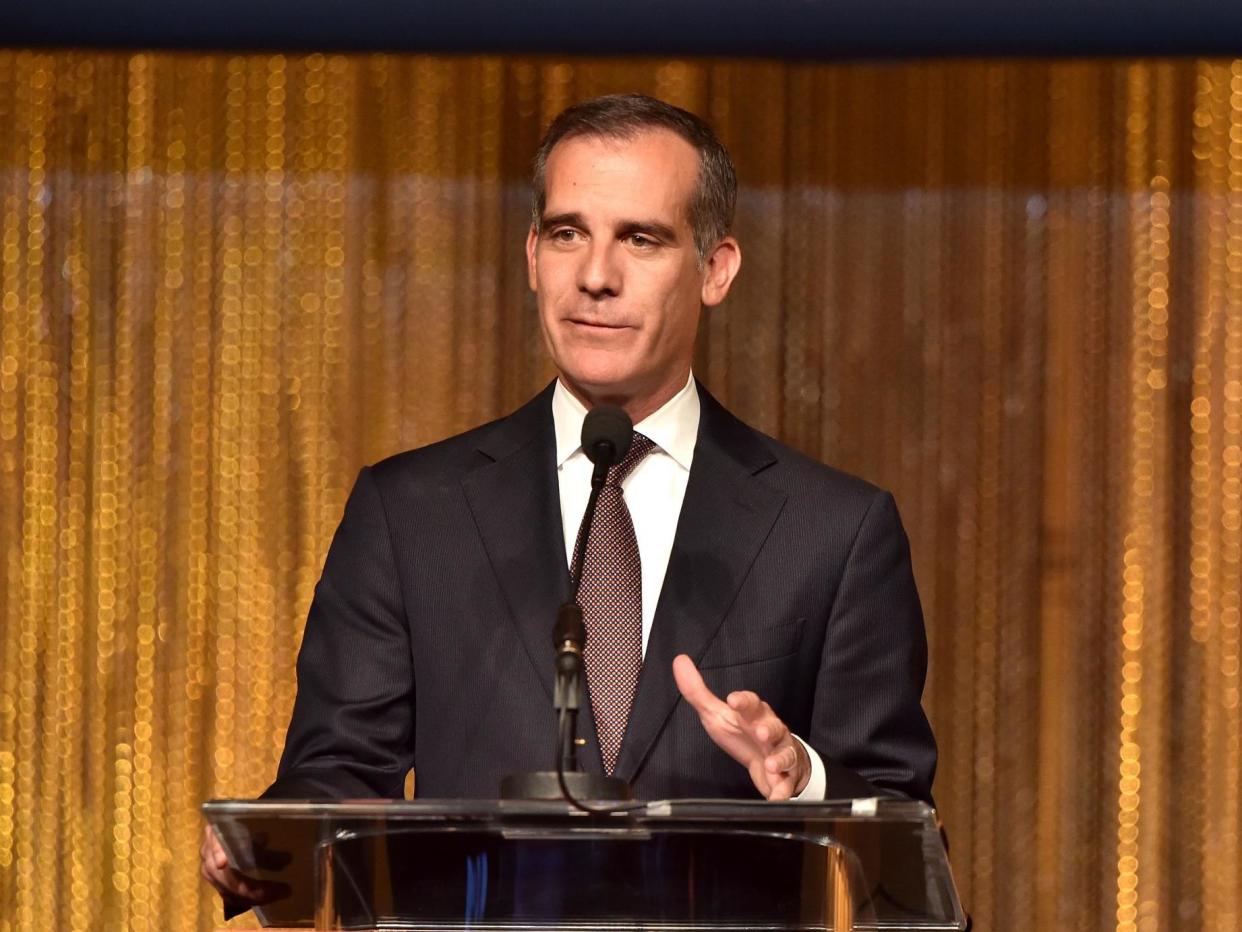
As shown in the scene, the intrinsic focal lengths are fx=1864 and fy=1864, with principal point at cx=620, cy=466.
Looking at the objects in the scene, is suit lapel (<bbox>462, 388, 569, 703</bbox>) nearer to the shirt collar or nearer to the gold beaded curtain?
the shirt collar

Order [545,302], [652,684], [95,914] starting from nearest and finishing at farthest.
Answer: [652,684], [545,302], [95,914]

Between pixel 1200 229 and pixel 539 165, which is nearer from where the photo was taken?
pixel 539 165

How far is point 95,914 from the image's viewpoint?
353cm

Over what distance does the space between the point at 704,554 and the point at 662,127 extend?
512 mm

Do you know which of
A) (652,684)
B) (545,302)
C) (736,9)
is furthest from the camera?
(736,9)

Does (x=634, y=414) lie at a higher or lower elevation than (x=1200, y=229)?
lower

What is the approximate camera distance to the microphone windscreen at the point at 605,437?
1749 mm

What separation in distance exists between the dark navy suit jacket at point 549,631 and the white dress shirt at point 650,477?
0.02m

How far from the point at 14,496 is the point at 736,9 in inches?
64.1

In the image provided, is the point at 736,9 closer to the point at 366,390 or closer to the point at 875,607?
the point at 366,390

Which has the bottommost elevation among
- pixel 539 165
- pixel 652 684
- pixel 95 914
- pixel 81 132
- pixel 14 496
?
pixel 95 914

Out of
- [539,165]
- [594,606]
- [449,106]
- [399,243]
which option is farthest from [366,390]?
[594,606]

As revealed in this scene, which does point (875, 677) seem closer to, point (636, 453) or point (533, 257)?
point (636, 453)

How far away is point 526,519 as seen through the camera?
7.11 ft
